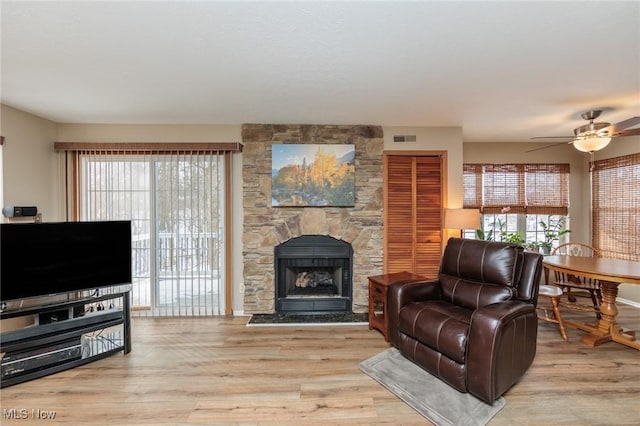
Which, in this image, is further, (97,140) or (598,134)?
(97,140)

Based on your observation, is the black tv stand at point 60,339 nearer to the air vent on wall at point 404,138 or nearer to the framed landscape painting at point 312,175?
the framed landscape painting at point 312,175

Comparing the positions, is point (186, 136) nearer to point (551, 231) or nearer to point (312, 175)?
point (312, 175)

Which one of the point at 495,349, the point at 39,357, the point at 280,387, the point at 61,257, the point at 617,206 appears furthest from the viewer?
the point at 617,206

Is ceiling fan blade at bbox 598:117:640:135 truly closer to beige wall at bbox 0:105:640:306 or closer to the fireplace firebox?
beige wall at bbox 0:105:640:306

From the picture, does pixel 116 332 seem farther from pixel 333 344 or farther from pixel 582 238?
pixel 582 238

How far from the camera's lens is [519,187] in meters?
4.57

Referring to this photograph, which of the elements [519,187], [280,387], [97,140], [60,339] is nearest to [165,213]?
[97,140]

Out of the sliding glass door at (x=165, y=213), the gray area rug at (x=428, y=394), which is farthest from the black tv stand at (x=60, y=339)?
the gray area rug at (x=428, y=394)

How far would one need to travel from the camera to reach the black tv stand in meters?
2.19

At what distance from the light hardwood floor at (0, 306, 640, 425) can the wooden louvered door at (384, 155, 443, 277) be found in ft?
4.12

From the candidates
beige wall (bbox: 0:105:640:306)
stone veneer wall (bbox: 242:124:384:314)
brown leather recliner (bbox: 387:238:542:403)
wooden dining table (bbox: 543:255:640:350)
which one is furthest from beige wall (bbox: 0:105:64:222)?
wooden dining table (bbox: 543:255:640:350)

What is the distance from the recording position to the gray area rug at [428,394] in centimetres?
179

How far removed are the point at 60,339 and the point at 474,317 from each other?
11.2 ft

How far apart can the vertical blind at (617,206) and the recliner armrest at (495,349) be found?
3521 millimetres
